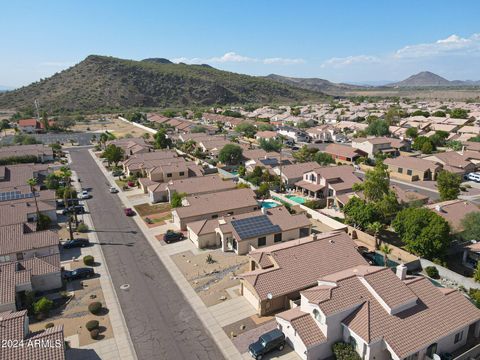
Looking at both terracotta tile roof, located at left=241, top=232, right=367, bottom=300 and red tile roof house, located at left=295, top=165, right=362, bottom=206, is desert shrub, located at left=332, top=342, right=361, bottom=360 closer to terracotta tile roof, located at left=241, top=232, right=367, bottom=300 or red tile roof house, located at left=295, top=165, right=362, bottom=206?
terracotta tile roof, located at left=241, top=232, right=367, bottom=300

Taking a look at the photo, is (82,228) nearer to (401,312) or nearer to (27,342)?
(27,342)

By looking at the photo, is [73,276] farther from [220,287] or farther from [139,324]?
[220,287]

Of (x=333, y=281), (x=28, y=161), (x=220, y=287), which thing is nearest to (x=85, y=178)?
(x=28, y=161)

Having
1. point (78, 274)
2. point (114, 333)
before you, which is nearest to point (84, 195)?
point (78, 274)

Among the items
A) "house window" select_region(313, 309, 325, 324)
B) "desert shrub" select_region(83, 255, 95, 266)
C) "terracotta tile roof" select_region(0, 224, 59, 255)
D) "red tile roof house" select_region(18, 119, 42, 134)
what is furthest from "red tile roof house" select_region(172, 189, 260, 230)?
"red tile roof house" select_region(18, 119, 42, 134)

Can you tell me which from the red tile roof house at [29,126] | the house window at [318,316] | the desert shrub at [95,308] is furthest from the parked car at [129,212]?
the red tile roof house at [29,126]
